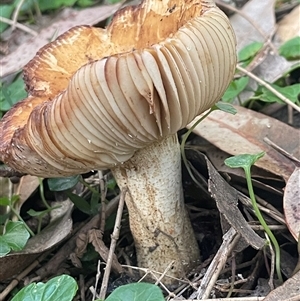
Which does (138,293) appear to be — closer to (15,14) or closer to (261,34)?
(261,34)

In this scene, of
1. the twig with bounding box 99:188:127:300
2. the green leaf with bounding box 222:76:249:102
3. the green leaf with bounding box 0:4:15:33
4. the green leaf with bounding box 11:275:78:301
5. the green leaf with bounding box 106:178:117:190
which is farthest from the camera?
the green leaf with bounding box 0:4:15:33

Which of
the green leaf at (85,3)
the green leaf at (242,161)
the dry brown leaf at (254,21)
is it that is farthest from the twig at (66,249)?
the green leaf at (85,3)

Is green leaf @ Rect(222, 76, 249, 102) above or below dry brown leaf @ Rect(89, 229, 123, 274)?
above

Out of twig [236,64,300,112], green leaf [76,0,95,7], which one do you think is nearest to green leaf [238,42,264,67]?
twig [236,64,300,112]

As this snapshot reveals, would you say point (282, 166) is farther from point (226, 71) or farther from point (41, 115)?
point (41, 115)

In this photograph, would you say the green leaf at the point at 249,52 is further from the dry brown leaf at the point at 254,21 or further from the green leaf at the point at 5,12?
the green leaf at the point at 5,12

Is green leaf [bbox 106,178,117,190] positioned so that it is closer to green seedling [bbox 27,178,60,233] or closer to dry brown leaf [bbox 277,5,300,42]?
green seedling [bbox 27,178,60,233]

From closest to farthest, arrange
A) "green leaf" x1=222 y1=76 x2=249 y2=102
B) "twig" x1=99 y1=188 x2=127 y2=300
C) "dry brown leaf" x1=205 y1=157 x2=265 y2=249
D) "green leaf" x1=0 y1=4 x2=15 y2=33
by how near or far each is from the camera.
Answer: "dry brown leaf" x1=205 y1=157 x2=265 y2=249 → "twig" x1=99 y1=188 x2=127 y2=300 → "green leaf" x1=222 y1=76 x2=249 y2=102 → "green leaf" x1=0 y1=4 x2=15 y2=33

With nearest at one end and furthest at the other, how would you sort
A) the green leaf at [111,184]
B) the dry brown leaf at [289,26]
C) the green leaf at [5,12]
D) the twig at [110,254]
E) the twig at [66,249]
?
the twig at [110,254], the twig at [66,249], the green leaf at [111,184], the dry brown leaf at [289,26], the green leaf at [5,12]
